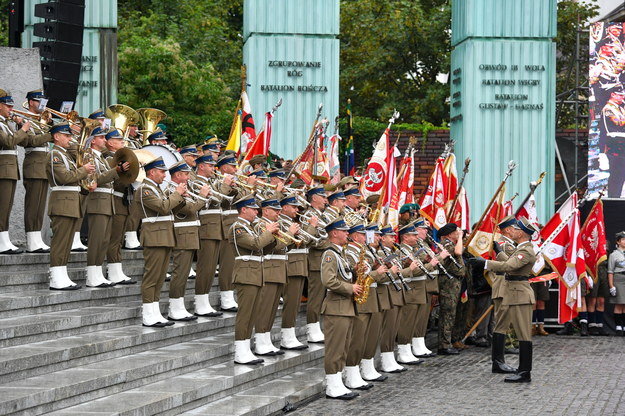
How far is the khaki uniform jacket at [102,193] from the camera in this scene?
13.1 metres

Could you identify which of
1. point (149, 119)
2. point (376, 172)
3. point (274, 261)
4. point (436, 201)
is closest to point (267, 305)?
point (274, 261)

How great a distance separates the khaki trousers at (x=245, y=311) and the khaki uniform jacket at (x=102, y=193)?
6.98 ft

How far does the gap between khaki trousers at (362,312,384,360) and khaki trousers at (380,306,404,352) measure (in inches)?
18.3

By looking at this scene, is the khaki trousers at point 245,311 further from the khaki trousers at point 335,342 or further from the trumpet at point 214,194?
the trumpet at point 214,194

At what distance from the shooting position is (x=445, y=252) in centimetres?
1445

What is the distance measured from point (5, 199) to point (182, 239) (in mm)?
2148

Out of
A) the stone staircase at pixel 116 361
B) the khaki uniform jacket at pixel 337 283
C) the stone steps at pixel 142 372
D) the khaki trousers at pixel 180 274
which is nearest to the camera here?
the stone steps at pixel 142 372

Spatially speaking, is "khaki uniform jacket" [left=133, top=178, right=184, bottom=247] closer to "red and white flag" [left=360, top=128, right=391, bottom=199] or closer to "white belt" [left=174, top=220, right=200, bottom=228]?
"white belt" [left=174, top=220, right=200, bottom=228]

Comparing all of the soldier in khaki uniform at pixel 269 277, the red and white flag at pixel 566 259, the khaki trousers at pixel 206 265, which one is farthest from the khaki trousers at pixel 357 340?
the red and white flag at pixel 566 259

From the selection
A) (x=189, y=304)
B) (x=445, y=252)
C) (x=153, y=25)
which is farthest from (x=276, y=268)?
(x=153, y=25)

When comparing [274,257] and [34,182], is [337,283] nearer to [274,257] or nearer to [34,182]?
[274,257]

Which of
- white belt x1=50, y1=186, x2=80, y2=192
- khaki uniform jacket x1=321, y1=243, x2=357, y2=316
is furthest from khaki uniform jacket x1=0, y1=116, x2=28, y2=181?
khaki uniform jacket x1=321, y1=243, x2=357, y2=316

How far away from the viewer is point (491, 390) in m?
12.8

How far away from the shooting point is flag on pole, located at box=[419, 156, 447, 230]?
677 inches
